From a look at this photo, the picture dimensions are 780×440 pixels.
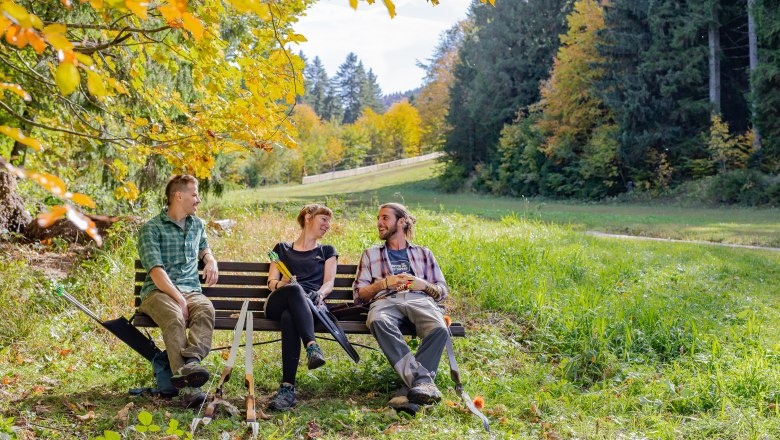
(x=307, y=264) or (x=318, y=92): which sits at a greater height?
(x=318, y=92)

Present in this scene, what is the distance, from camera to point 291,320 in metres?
4.29

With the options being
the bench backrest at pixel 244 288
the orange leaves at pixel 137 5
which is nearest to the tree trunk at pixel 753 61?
the bench backrest at pixel 244 288

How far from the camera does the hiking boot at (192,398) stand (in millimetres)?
3977

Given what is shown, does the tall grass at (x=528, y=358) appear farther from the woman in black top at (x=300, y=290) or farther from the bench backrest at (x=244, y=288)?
the bench backrest at (x=244, y=288)

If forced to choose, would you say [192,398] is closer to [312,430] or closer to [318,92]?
[312,430]

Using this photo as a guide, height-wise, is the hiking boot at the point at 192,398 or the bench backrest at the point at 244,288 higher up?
the bench backrest at the point at 244,288

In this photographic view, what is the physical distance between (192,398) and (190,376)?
0.18m

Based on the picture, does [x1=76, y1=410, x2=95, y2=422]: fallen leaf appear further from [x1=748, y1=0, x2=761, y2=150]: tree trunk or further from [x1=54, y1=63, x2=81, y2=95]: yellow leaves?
[x1=748, y1=0, x2=761, y2=150]: tree trunk

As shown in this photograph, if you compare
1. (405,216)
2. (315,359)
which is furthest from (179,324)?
(405,216)

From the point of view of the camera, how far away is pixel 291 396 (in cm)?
407

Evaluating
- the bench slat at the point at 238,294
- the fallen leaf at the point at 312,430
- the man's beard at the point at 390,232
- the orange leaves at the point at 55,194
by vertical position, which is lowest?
the fallen leaf at the point at 312,430

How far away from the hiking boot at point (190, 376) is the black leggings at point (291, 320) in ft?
1.66

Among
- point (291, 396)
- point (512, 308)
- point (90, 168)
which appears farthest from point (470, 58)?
point (291, 396)

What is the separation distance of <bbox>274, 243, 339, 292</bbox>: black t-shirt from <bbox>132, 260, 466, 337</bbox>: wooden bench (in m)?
0.19
